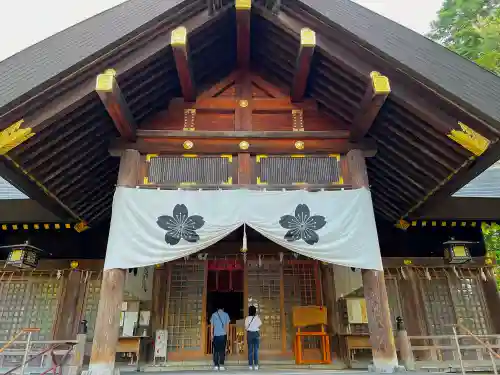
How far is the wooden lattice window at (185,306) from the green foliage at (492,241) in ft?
20.2

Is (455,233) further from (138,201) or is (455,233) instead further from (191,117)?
(138,201)

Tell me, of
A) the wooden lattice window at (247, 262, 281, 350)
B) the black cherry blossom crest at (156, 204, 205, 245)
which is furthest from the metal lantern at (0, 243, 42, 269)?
the wooden lattice window at (247, 262, 281, 350)

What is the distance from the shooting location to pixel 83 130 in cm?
556

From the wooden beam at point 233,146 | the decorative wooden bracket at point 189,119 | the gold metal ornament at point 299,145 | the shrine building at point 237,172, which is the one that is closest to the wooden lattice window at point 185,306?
the shrine building at point 237,172

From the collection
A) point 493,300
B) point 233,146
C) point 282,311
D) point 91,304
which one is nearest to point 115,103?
point 233,146

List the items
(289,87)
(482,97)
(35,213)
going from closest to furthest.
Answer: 1. (482,97)
2. (289,87)
3. (35,213)

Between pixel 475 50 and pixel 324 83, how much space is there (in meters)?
10.8

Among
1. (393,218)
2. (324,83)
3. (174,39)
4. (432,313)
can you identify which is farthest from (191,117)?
(432,313)

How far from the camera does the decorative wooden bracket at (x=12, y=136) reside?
4.68 m

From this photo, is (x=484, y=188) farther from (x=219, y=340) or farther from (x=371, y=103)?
(x=219, y=340)

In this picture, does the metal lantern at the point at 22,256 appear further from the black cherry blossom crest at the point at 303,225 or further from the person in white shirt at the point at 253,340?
the black cherry blossom crest at the point at 303,225

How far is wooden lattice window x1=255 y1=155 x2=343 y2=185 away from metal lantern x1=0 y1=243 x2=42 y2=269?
4909mm

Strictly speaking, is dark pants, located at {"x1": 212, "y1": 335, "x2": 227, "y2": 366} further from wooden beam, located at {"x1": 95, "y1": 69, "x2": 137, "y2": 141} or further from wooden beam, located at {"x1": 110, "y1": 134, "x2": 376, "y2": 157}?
wooden beam, located at {"x1": 95, "y1": 69, "x2": 137, "y2": 141}

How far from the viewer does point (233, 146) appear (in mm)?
5863
